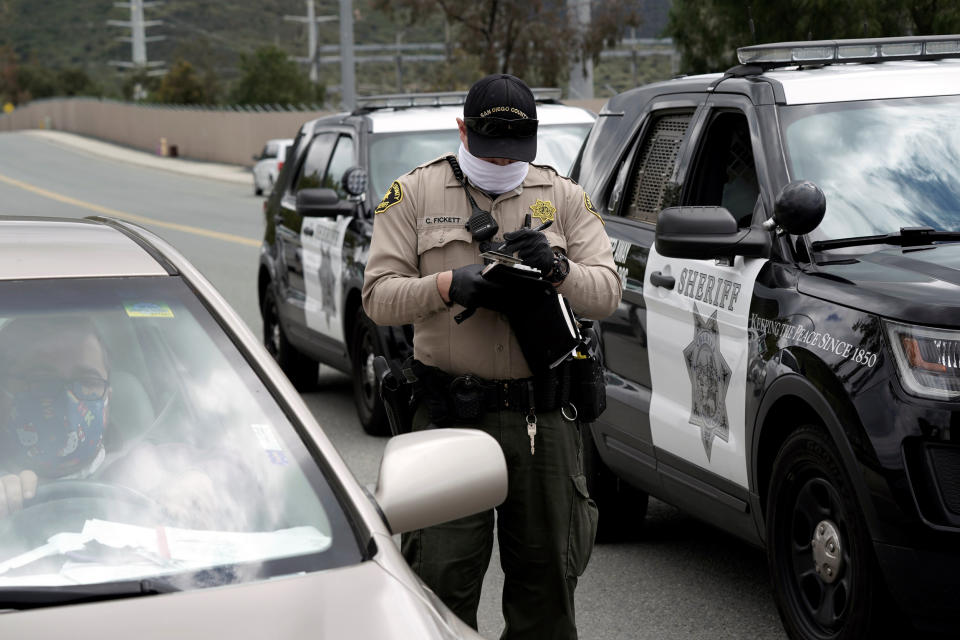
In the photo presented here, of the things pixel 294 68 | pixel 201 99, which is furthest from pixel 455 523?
pixel 201 99

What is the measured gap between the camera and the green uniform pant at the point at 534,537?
14.1 ft

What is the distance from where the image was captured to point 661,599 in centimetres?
593

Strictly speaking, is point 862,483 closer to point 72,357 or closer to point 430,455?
point 430,455

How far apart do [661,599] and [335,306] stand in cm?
418

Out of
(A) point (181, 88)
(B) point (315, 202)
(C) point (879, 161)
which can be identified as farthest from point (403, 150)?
(A) point (181, 88)

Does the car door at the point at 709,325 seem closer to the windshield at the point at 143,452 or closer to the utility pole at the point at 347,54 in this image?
the windshield at the point at 143,452

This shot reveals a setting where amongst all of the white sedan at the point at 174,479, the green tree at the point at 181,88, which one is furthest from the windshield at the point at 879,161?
the green tree at the point at 181,88

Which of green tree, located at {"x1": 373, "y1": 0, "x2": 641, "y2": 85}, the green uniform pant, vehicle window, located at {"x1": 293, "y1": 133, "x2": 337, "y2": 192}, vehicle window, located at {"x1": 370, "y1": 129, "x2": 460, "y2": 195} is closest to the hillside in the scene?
green tree, located at {"x1": 373, "y1": 0, "x2": 641, "y2": 85}

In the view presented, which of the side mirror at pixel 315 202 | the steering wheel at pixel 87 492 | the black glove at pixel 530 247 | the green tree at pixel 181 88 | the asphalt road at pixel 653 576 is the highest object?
the black glove at pixel 530 247

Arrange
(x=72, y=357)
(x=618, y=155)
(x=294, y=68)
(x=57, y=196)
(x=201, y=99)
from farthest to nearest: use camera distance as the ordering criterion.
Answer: (x=201, y=99) < (x=294, y=68) < (x=57, y=196) < (x=618, y=155) < (x=72, y=357)

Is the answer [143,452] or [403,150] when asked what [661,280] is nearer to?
[143,452]

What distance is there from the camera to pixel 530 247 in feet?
13.3

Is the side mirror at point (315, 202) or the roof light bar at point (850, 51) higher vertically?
the roof light bar at point (850, 51)

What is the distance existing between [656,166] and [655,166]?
0.01m
